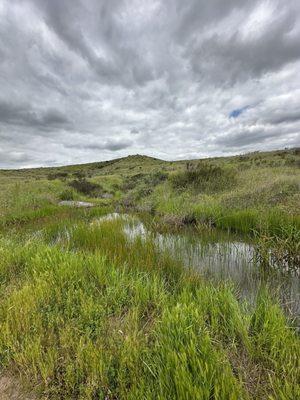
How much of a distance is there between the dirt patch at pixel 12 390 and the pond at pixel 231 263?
10.0ft

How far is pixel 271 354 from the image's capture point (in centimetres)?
236

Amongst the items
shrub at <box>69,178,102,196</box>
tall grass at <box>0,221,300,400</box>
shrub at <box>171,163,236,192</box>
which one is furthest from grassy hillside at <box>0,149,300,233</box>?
tall grass at <box>0,221,300,400</box>

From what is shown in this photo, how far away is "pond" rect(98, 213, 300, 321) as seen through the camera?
13.4ft

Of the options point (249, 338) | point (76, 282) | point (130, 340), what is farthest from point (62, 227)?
point (249, 338)

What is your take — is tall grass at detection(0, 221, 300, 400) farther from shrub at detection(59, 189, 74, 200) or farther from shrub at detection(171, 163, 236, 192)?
shrub at detection(59, 189, 74, 200)

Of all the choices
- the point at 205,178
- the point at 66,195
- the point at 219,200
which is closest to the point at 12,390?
the point at 219,200

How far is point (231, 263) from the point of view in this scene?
555 centimetres

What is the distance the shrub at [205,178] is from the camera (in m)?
14.3

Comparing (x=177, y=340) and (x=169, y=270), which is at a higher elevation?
(x=177, y=340)

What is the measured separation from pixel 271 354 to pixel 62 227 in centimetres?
814

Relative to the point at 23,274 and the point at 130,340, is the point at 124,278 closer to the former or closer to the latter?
the point at 130,340

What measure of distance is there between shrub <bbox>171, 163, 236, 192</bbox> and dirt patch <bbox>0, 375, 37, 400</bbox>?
12.9m

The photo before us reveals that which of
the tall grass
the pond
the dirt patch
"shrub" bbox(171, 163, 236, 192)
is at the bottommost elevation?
the pond

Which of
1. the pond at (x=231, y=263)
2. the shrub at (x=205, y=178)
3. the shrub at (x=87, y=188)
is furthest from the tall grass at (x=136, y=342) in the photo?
the shrub at (x=87, y=188)
